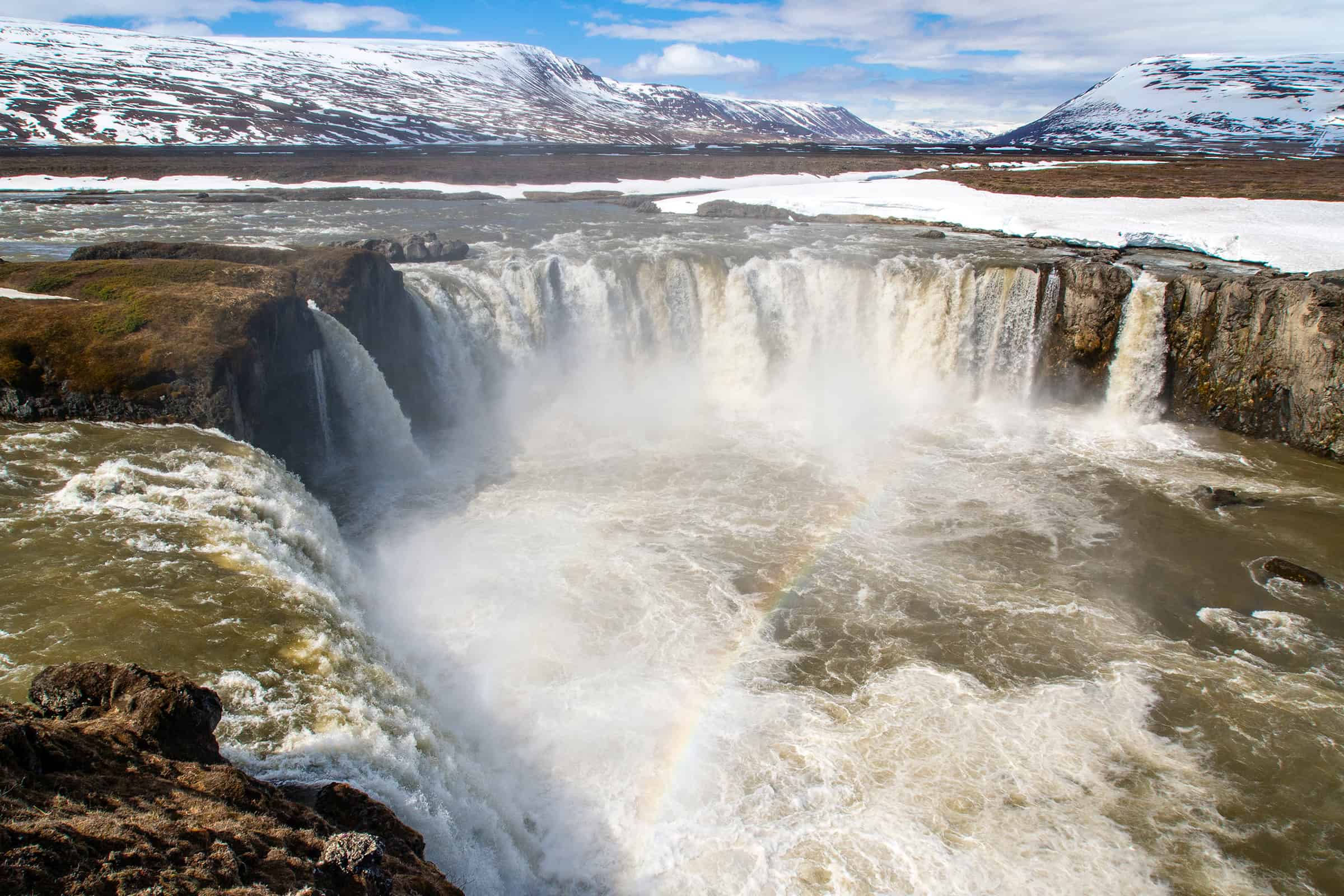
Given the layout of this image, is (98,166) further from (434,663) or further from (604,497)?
(434,663)

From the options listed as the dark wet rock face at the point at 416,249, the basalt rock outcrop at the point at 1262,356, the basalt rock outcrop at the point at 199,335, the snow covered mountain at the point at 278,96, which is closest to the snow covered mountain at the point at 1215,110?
the snow covered mountain at the point at 278,96

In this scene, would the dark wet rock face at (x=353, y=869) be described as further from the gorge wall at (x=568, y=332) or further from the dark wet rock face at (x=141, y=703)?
the gorge wall at (x=568, y=332)

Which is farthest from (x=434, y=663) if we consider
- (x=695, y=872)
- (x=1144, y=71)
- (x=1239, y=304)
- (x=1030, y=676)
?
(x=1144, y=71)

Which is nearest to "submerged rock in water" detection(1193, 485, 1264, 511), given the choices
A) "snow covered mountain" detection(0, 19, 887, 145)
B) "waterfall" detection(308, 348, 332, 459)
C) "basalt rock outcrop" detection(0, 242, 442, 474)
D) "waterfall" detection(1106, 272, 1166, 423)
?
"waterfall" detection(1106, 272, 1166, 423)

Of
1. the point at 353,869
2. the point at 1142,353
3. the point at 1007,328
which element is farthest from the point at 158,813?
the point at 1142,353

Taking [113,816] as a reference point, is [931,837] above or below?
below

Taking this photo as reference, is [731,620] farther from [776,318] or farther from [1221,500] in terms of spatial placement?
[776,318]

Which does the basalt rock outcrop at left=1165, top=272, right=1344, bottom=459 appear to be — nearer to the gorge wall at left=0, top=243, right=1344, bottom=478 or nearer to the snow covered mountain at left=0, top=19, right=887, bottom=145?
the gorge wall at left=0, top=243, right=1344, bottom=478
